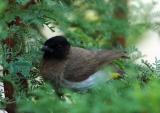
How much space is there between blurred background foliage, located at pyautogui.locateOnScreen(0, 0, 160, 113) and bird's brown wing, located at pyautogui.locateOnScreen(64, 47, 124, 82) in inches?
2.1

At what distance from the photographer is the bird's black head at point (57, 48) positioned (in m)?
2.26

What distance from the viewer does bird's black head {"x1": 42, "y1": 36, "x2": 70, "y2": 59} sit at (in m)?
2.26

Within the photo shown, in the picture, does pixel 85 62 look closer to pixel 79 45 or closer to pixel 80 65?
pixel 80 65

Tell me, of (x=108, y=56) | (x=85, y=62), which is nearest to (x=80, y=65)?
(x=85, y=62)

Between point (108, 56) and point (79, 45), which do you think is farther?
point (79, 45)

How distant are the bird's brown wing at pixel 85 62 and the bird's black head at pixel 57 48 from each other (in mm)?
49

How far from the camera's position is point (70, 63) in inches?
91.0

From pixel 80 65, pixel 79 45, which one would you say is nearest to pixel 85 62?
pixel 80 65

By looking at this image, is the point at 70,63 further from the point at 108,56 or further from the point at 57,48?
the point at 108,56

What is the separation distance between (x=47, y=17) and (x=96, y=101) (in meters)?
1.14

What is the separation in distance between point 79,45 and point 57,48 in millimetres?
101

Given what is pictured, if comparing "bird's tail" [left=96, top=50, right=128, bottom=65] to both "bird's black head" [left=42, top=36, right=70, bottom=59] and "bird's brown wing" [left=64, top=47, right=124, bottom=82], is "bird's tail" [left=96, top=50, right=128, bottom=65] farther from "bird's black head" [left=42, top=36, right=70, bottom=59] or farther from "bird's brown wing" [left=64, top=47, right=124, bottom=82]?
"bird's black head" [left=42, top=36, right=70, bottom=59]

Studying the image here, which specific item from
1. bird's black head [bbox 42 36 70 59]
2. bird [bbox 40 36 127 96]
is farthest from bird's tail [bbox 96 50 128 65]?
bird's black head [bbox 42 36 70 59]

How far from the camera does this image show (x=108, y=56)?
7.16ft
